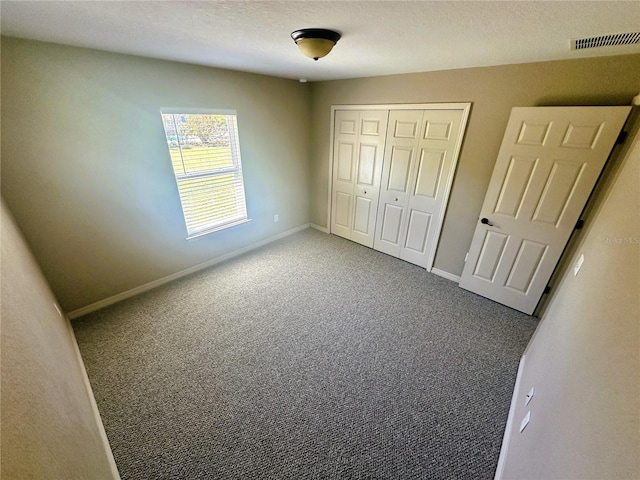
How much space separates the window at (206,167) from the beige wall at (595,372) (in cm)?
345

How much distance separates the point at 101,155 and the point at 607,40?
3893 mm

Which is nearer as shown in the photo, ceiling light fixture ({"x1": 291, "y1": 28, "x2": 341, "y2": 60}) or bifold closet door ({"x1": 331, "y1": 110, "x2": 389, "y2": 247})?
ceiling light fixture ({"x1": 291, "y1": 28, "x2": 341, "y2": 60})

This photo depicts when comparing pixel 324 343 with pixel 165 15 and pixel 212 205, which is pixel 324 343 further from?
pixel 165 15

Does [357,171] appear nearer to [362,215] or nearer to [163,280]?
[362,215]

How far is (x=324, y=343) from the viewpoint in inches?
89.1

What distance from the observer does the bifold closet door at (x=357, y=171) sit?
3426mm

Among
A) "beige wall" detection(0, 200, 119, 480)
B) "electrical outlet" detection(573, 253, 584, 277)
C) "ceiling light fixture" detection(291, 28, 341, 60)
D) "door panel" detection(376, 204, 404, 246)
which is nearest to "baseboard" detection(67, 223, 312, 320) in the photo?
"beige wall" detection(0, 200, 119, 480)

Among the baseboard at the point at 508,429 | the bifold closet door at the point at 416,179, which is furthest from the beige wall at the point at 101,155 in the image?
the baseboard at the point at 508,429

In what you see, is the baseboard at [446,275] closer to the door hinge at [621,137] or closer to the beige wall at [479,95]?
the beige wall at [479,95]

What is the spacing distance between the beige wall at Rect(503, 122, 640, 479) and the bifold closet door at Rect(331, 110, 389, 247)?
2.39m

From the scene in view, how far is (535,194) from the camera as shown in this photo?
93.6 inches

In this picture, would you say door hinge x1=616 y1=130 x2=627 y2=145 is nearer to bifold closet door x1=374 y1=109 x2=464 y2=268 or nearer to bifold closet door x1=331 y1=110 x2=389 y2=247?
bifold closet door x1=374 y1=109 x2=464 y2=268

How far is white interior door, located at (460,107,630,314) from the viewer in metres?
2.04

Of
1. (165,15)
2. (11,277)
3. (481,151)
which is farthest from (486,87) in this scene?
(11,277)
